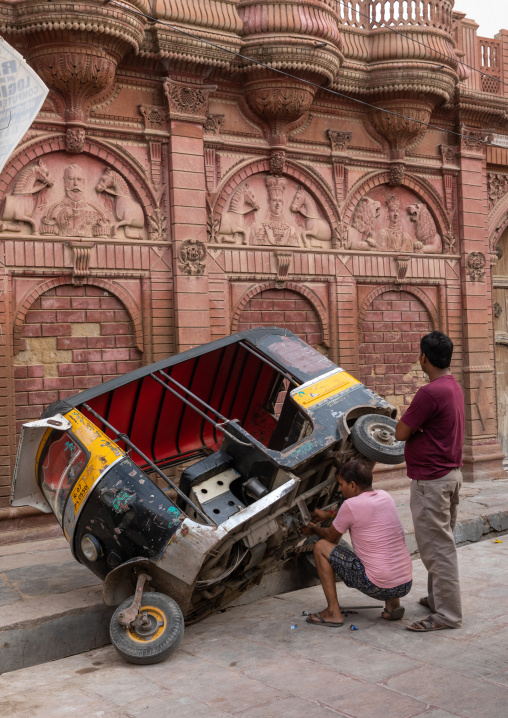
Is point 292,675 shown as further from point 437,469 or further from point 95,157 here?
point 95,157

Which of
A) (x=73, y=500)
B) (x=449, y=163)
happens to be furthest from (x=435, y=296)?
(x=73, y=500)

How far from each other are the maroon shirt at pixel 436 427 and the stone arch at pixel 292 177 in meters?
6.18

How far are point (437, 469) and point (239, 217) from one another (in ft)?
21.4

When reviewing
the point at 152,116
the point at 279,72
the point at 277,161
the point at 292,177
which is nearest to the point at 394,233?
the point at 292,177

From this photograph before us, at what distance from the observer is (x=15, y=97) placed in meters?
6.62

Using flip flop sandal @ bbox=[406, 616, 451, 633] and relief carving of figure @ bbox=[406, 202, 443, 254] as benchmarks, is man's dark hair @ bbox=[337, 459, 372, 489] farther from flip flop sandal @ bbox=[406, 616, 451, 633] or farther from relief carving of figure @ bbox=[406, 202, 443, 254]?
relief carving of figure @ bbox=[406, 202, 443, 254]

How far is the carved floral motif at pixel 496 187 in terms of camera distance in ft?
46.3

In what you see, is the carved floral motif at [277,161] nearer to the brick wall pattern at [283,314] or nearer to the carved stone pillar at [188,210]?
the carved stone pillar at [188,210]

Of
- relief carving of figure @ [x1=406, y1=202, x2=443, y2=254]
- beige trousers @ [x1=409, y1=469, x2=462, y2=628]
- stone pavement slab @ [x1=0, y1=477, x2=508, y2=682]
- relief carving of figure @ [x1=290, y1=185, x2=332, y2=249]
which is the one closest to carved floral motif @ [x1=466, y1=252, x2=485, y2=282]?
relief carving of figure @ [x1=406, y1=202, x2=443, y2=254]

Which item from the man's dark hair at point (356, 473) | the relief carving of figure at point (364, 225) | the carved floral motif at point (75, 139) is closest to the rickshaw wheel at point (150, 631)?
the man's dark hair at point (356, 473)

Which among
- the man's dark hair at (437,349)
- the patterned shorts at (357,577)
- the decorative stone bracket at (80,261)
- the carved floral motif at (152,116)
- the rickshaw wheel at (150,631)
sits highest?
the carved floral motif at (152,116)

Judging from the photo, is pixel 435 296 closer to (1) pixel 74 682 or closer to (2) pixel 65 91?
(2) pixel 65 91

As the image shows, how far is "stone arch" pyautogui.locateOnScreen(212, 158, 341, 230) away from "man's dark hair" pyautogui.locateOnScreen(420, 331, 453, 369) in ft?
19.5

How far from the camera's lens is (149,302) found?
10.5 meters
